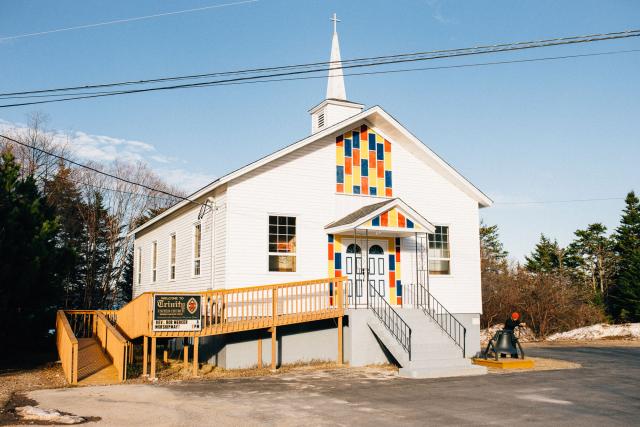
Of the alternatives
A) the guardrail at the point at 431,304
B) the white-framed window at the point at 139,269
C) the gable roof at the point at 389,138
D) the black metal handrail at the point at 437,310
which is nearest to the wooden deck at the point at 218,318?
the guardrail at the point at 431,304

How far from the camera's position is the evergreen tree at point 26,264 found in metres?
19.7

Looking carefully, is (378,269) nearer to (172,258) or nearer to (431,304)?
(431,304)

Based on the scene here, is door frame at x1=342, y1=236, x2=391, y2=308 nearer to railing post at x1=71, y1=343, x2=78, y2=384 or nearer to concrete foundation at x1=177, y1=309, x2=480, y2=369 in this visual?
concrete foundation at x1=177, y1=309, x2=480, y2=369

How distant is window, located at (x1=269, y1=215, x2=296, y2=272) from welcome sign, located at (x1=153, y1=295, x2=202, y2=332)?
11.3 feet

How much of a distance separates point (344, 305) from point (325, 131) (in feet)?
17.8

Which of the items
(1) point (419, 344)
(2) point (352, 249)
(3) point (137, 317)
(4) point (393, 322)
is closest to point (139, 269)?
(3) point (137, 317)

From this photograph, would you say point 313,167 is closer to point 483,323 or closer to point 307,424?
point 307,424

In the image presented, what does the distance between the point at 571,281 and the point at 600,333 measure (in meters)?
8.35

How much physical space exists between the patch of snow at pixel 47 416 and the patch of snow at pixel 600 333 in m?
26.6

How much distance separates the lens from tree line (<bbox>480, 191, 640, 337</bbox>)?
108 ft

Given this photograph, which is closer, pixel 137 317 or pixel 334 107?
pixel 137 317

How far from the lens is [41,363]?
19.6 metres

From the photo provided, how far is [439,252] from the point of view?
2150cm

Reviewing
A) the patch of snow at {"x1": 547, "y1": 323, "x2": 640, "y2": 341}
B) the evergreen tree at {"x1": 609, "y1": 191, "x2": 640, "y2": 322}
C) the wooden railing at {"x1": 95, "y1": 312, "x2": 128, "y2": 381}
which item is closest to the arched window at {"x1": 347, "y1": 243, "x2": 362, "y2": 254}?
the wooden railing at {"x1": 95, "y1": 312, "x2": 128, "y2": 381}
